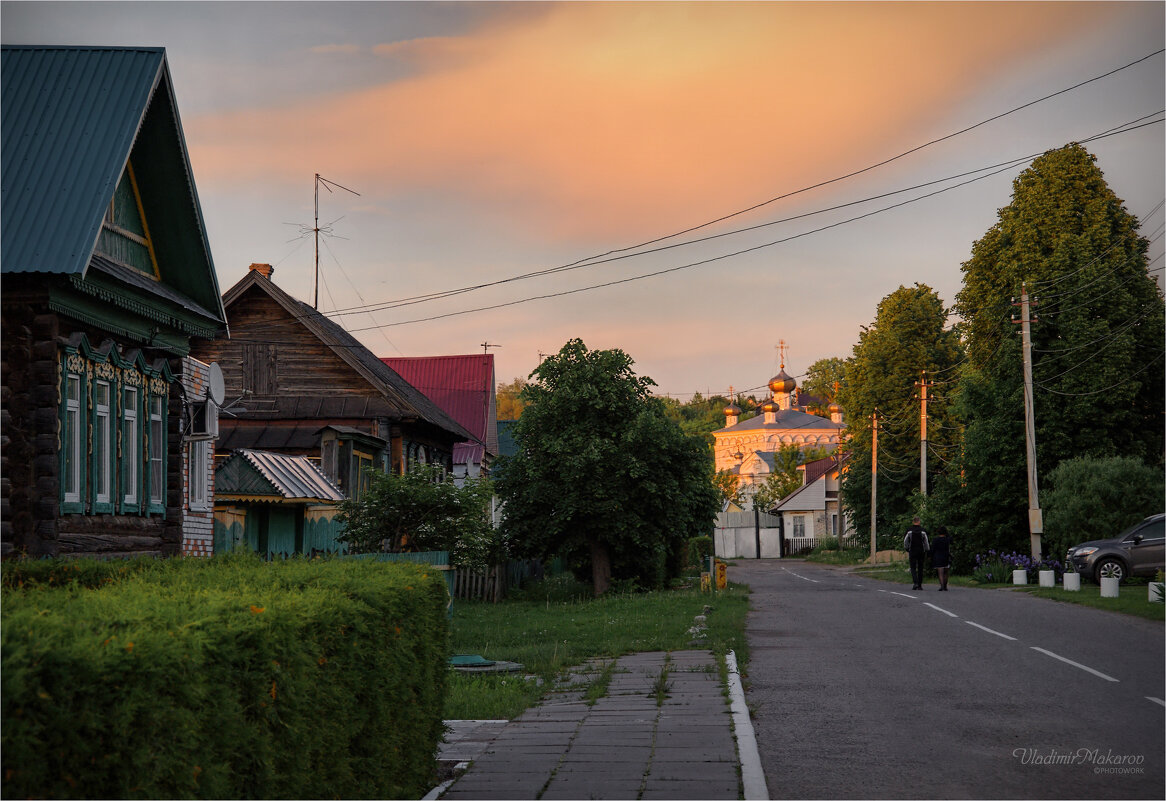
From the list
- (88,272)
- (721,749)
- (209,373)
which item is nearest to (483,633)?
(209,373)

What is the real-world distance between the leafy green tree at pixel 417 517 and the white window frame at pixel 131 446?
7854mm

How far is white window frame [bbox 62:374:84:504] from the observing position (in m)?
13.9

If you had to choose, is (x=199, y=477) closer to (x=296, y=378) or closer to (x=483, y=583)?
(x=483, y=583)

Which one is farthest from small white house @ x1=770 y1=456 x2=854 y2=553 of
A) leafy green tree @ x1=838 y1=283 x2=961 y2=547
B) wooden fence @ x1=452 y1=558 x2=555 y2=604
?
wooden fence @ x1=452 y1=558 x2=555 y2=604

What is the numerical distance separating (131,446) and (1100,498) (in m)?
24.7

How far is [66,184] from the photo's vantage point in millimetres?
13844

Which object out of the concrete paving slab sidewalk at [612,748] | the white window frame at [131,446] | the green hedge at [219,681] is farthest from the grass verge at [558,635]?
the white window frame at [131,446]

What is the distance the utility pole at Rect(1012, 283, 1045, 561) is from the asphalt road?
12.5 m

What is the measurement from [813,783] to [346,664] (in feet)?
11.8

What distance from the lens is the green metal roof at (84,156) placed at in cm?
1328

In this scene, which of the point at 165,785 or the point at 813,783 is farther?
the point at 813,783

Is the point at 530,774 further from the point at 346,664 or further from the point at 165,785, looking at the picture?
the point at 165,785

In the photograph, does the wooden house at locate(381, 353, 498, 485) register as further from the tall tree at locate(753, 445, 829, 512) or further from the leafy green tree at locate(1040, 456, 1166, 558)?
the tall tree at locate(753, 445, 829, 512)

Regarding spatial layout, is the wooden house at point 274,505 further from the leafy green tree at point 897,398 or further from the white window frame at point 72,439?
the leafy green tree at point 897,398
